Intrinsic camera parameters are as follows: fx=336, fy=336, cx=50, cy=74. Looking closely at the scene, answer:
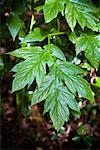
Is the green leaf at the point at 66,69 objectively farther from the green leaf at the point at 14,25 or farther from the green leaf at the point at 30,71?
the green leaf at the point at 14,25

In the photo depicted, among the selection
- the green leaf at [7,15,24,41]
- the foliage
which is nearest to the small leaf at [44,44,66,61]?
the foliage

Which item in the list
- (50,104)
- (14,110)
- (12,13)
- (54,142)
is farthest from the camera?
(14,110)

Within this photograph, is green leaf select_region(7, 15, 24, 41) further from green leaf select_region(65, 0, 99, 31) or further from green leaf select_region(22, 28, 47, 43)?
green leaf select_region(65, 0, 99, 31)

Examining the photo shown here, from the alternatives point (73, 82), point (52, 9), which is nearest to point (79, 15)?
point (52, 9)

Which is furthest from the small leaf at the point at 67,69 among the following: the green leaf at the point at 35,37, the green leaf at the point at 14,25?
the green leaf at the point at 14,25

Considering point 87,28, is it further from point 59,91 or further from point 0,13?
point 0,13

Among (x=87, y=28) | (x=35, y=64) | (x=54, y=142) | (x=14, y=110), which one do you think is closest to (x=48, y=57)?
(x=35, y=64)
